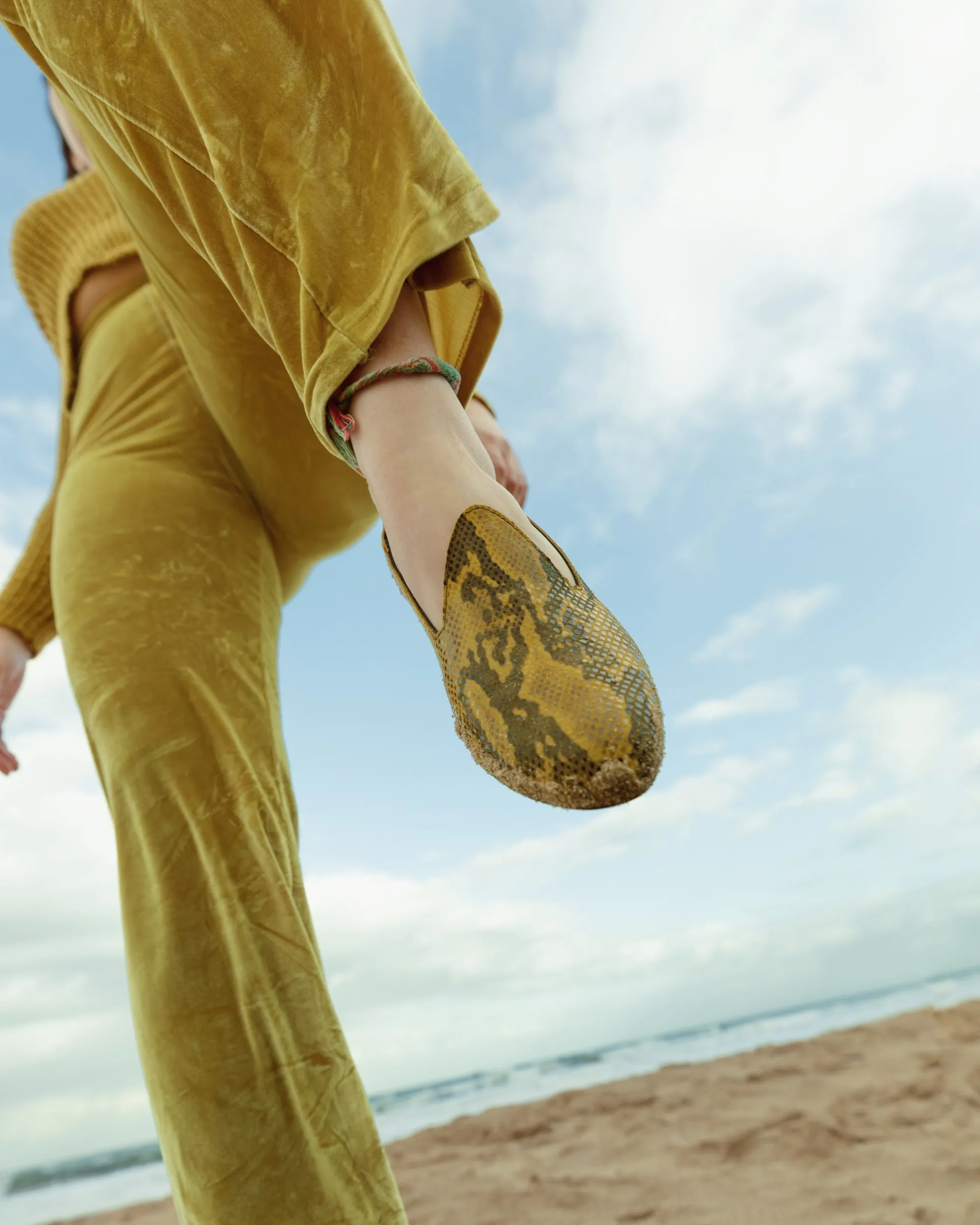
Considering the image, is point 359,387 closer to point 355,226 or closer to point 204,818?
point 355,226

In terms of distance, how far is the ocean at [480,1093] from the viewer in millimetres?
4695

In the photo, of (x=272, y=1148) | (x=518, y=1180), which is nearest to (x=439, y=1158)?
(x=518, y=1180)

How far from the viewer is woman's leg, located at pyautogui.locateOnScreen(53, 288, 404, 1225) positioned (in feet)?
2.96


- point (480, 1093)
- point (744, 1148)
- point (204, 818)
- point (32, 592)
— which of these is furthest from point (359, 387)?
point (480, 1093)

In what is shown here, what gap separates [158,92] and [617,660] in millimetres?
545

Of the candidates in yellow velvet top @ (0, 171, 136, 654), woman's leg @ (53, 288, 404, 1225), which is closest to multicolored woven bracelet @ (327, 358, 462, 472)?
woman's leg @ (53, 288, 404, 1225)

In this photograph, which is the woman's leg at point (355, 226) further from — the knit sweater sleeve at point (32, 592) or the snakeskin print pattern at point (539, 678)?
the knit sweater sleeve at point (32, 592)

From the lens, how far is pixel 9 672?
1.43 meters

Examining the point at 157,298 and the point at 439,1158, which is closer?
the point at 157,298

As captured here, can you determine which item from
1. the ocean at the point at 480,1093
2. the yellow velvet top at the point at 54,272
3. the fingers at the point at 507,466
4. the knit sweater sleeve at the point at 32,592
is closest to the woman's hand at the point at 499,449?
the fingers at the point at 507,466

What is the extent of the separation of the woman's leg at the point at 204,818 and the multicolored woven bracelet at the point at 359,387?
0.52m

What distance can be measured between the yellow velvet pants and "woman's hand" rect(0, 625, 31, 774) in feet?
1.14

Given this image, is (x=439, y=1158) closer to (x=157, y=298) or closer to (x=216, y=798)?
(x=216, y=798)

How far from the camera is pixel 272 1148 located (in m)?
0.89
